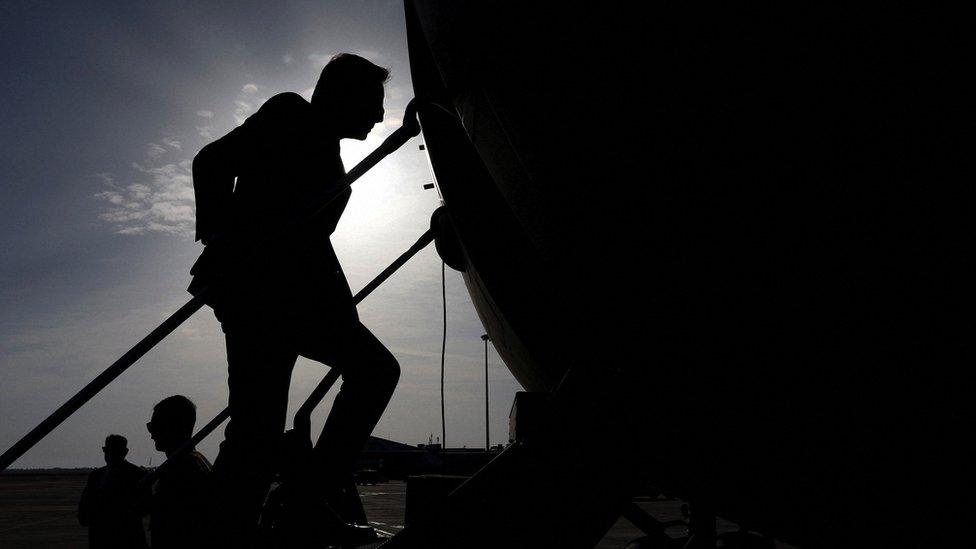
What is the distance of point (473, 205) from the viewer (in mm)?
2516

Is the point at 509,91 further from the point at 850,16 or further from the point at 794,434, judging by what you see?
the point at 794,434

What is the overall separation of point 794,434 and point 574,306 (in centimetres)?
66

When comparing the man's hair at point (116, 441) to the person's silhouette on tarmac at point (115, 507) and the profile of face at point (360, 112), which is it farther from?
the profile of face at point (360, 112)

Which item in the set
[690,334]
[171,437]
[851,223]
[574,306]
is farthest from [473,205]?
[171,437]

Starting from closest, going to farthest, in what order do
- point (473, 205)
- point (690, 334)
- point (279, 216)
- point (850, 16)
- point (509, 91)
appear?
point (850, 16) → point (690, 334) → point (509, 91) → point (279, 216) → point (473, 205)

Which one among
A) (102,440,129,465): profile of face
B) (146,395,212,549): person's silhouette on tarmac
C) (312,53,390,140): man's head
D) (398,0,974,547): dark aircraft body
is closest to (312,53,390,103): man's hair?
(312,53,390,140): man's head

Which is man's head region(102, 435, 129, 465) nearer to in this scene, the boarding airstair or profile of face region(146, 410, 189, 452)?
profile of face region(146, 410, 189, 452)

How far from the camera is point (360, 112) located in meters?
2.09

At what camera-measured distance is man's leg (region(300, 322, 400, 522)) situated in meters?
1.88

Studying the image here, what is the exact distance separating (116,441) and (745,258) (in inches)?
165

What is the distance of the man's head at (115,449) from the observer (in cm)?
380

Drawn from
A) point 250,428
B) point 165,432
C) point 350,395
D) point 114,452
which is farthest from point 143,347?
point 114,452

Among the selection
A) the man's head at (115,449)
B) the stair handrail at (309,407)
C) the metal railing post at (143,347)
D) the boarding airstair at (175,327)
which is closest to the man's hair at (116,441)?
the man's head at (115,449)

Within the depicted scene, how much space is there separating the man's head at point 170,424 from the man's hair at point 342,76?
7.34ft
